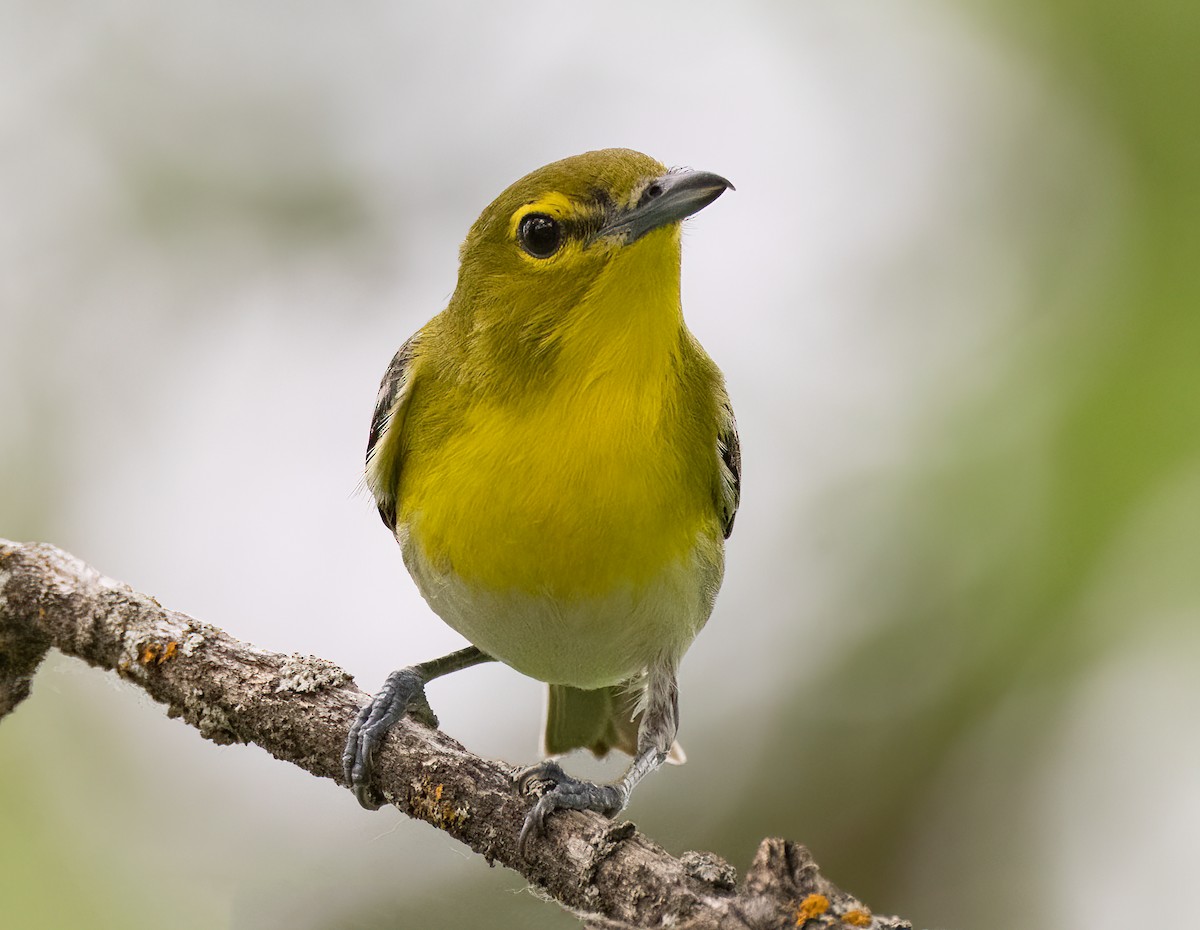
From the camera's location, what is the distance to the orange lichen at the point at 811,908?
298 centimetres

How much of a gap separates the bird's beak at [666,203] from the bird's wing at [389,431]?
1314 millimetres

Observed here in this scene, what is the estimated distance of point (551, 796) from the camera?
13.3ft

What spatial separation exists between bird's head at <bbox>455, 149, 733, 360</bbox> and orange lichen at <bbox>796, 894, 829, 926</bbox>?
2389mm

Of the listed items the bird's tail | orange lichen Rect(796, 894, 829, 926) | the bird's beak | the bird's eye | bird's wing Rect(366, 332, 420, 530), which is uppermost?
the bird's beak

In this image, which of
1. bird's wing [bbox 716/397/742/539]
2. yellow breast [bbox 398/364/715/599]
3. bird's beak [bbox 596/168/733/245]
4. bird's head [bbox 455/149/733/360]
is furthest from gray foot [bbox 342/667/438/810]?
bird's beak [bbox 596/168/733/245]

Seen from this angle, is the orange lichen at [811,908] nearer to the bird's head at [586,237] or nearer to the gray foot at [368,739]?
the gray foot at [368,739]

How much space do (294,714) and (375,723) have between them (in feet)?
0.97

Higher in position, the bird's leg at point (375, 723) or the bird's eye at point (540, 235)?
the bird's eye at point (540, 235)

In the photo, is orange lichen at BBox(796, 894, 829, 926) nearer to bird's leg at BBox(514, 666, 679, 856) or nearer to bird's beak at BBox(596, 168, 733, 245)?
bird's leg at BBox(514, 666, 679, 856)

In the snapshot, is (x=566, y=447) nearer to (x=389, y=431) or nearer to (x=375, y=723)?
(x=389, y=431)

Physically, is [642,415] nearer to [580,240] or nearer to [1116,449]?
[580,240]

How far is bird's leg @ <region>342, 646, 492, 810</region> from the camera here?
14.5 ft

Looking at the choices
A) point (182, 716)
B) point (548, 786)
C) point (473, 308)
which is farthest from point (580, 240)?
point (182, 716)

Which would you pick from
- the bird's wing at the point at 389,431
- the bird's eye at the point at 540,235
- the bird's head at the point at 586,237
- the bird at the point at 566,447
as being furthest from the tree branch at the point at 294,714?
the bird's eye at the point at 540,235
